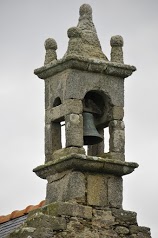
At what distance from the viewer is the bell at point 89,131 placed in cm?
2006

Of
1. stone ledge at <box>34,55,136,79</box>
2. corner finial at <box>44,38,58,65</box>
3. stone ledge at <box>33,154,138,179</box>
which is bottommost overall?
stone ledge at <box>33,154,138,179</box>

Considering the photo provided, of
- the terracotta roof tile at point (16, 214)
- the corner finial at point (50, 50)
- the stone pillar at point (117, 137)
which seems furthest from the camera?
the terracotta roof tile at point (16, 214)

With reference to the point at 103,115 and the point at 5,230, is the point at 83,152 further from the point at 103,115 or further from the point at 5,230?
the point at 5,230

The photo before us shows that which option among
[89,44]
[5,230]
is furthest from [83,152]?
[5,230]

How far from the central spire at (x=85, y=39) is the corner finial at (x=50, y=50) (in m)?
0.51

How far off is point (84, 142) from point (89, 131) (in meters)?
0.43

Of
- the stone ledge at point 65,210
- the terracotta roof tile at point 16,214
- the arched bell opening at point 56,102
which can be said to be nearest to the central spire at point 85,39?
the arched bell opening at point 56,102

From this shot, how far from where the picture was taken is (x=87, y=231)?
19234mm

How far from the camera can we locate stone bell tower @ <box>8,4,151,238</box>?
19250 mm

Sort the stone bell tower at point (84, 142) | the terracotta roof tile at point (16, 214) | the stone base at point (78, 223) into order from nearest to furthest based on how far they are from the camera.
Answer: the stone base at point (78, 223), the stone bell tower at point (84, 142), the terracotta roof tile at point (16, 214)

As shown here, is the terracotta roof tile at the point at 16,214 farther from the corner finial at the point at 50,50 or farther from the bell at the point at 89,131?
the corner finial at the point at 50,50

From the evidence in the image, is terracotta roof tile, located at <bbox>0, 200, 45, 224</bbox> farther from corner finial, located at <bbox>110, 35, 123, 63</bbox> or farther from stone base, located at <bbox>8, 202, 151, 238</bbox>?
corner finial, located at <bbox>110, 35, 123, 63</bbox>

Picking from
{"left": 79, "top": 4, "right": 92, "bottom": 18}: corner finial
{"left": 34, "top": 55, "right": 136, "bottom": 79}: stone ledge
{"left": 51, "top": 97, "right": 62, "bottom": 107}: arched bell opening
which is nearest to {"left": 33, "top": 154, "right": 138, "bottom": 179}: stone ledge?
{"left": 51, "top": 97, "right": 62, "bottom": 107}: arched bell opening

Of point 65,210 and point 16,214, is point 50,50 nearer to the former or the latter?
point 65,210
